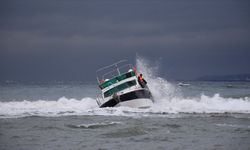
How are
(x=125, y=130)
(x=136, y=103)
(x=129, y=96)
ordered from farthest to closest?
(x=129, y=96)
(x=136, y=103)
(x=125, y=130)

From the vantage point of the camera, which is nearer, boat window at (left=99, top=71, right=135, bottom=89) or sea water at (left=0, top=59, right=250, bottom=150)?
sea water at (left=0, top=59, right=250, bottom=150)

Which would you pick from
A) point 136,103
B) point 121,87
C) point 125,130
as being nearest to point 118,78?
point 121,87

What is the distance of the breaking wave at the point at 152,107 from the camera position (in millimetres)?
30156

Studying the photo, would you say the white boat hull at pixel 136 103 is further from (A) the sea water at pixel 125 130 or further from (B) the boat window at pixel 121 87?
(B) the boat window at pixel 121 87

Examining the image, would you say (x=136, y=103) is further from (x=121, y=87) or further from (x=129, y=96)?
(x=121, y=87)

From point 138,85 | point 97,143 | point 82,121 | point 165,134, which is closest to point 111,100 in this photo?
point 138,85

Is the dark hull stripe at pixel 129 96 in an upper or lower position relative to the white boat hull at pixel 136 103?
upper

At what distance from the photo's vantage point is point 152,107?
32.5m

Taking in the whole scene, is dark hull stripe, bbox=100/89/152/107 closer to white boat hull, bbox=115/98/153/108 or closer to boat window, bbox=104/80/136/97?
white boat hull, bbox=115/98/153/108

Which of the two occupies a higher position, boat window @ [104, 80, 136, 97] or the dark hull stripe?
boat window @ [104, 80, 136, 97]

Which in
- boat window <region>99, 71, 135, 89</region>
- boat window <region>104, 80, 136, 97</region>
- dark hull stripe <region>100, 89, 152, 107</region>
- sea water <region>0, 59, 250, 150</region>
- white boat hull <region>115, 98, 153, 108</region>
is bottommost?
sea water <region>0, 59, 250, 150</region>

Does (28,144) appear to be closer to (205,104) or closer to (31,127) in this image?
(31,127)

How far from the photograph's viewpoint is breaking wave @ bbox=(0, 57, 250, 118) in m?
30.2

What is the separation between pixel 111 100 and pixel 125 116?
465 cm
